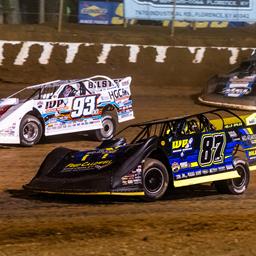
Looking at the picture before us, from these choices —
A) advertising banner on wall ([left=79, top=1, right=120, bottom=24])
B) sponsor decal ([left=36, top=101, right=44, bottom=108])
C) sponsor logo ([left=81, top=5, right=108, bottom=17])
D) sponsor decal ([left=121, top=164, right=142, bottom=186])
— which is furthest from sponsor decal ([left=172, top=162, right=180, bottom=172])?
sponsor logo ([left=81, top=5, right=108, bottom=17])

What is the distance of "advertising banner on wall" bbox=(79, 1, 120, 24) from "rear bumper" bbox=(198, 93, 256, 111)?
4684mm

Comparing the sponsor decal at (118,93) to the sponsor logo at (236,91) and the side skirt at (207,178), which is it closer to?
the sponsor logo at (236,91)

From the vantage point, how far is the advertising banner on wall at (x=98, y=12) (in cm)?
2128

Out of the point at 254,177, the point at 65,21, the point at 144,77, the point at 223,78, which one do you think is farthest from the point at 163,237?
the point at 65,21

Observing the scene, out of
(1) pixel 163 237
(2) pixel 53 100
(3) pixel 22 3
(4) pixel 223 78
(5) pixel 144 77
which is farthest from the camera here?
(3) pixel 22 3

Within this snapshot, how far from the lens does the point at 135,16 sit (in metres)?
20.8

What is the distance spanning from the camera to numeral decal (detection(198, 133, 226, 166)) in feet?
26.9

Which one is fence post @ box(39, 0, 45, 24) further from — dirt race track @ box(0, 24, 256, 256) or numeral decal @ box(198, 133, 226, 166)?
numeral decal @ box(198, 133, 226, 166)

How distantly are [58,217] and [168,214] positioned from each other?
1132 mm

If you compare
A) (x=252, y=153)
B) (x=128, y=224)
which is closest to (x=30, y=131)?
(x=252, y=153)

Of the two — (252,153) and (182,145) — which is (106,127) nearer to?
(252,153)

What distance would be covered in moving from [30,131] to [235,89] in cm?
662

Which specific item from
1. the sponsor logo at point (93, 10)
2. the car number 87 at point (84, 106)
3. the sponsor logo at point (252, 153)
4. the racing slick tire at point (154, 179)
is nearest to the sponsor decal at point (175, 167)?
the racing slick tire at point (154, 179)

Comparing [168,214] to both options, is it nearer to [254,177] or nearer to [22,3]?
[254,177]
